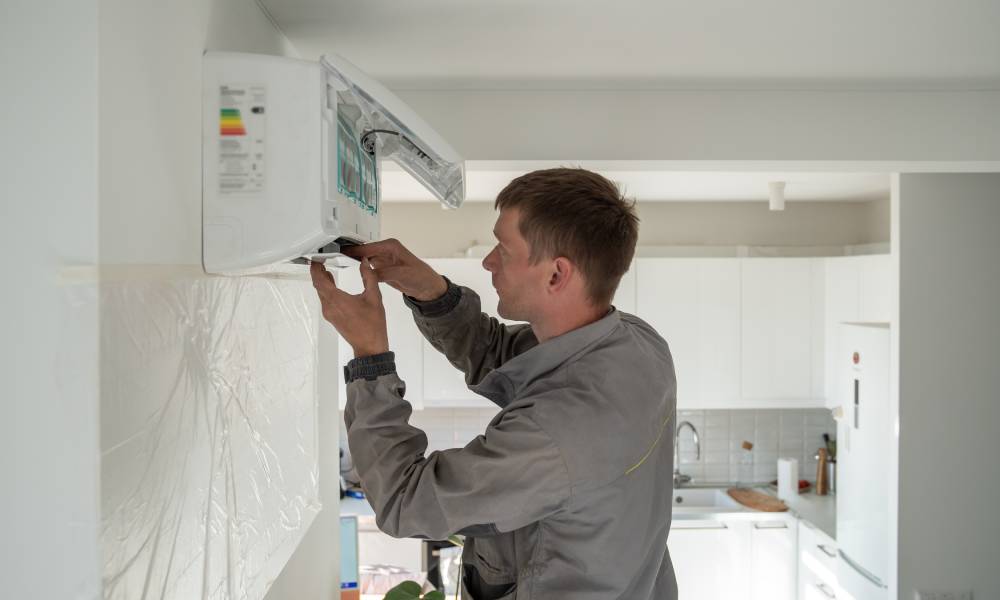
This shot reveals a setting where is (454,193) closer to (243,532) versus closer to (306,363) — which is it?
(306,363)

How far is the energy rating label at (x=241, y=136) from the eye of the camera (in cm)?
100

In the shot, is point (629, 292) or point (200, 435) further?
point (629, 292)

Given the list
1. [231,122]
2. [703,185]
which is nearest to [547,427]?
[231,122]

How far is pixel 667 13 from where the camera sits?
1.47 m

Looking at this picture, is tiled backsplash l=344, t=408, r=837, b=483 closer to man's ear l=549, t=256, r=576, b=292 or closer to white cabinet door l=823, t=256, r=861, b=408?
white cabinet door l=823, t=256, r=861, b=408

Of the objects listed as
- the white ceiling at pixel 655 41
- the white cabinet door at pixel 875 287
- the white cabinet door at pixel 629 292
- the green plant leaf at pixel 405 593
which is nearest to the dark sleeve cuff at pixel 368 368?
the white ceiling at pixel 655 41

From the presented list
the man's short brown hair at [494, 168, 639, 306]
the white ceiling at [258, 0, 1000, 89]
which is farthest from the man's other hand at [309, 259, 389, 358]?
the white ceiling at [258, 0, 1000, 89]

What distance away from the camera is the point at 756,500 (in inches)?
163

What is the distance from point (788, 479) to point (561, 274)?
3.48 meters

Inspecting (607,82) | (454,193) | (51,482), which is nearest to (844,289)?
(607,82)

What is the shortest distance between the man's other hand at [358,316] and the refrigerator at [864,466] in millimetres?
2660

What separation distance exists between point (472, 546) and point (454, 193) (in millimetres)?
616

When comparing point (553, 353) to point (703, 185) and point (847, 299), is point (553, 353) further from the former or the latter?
point (847, 299)

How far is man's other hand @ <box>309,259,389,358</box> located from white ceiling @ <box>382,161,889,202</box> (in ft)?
6.50
